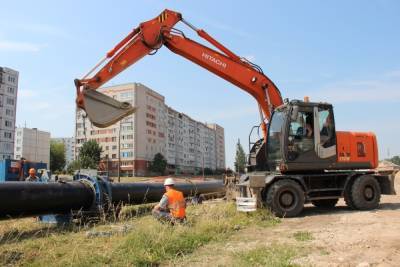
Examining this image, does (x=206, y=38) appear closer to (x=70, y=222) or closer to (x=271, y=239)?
(x=70, y=222)

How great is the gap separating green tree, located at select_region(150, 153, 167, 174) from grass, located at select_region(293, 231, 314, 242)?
7921 centimetres

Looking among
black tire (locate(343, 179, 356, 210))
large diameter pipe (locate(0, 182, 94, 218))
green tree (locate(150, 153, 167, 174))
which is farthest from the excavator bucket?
green tree (locate(150, 153, 167, 174))

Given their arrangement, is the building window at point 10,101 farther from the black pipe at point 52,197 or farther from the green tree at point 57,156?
the black pipe at point 52,197

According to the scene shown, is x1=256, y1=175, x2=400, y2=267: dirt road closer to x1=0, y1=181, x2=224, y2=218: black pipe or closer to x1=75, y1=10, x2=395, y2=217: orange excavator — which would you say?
x1=75, y1=10, x2=395, y2=217: orange excavator

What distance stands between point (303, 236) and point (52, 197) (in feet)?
17.7

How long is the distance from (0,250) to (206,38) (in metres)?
8.53

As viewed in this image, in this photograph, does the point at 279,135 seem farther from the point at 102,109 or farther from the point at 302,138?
the point at 102,109

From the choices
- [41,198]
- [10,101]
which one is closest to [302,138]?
[41,198]

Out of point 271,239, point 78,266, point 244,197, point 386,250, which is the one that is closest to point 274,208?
point 244,197

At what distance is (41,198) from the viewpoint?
29.8 feet

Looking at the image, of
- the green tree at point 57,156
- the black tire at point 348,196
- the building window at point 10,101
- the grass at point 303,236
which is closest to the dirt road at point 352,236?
the grass at point 303,236

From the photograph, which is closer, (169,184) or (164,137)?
(169,184)

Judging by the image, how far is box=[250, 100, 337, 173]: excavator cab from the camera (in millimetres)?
10863

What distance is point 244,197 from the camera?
35.8ft
